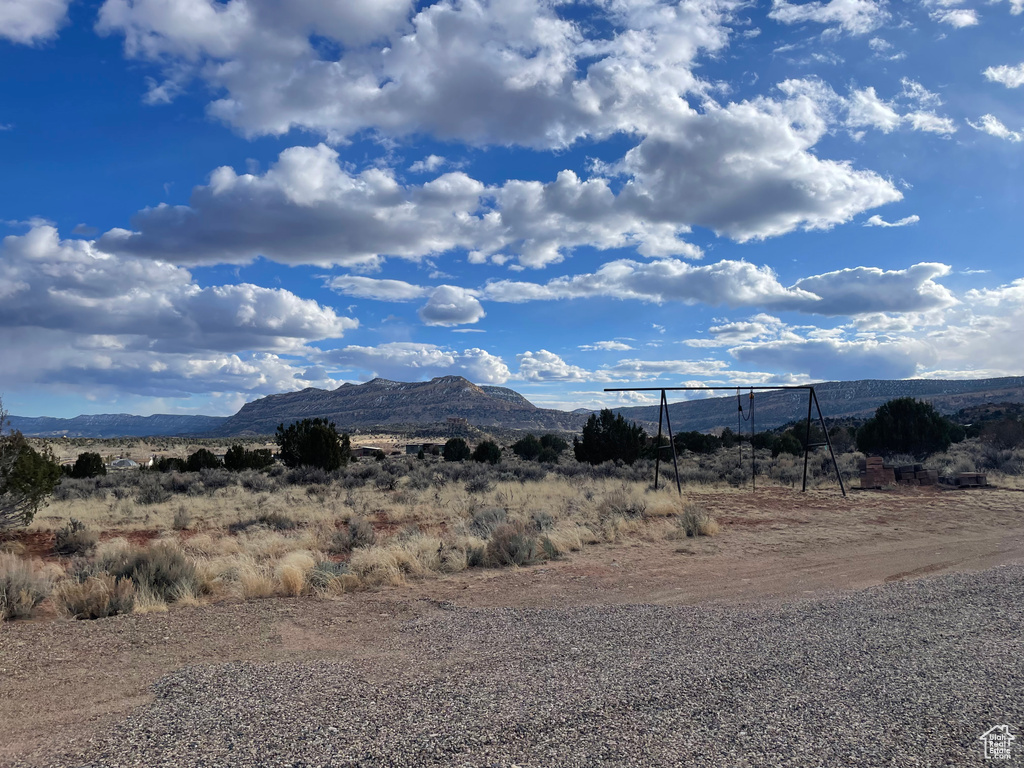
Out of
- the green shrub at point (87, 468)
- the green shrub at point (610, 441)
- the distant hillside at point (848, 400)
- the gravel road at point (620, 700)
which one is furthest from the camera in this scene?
the distant hillside at point (848, 400)

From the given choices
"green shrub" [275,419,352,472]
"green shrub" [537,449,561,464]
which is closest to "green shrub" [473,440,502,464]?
"green shrub" [537,449,561,464]

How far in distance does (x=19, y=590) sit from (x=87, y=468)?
88.6 ft

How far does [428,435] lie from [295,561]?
299 ft

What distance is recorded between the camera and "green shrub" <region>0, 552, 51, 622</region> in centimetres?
771

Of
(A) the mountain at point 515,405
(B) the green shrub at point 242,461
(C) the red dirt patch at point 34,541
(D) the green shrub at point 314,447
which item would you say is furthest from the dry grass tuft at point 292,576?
(A) the mountain at point 515,405

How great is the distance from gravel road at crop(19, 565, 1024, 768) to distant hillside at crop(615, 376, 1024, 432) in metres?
102

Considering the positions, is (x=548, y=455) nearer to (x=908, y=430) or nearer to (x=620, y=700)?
(x=908, y=430)

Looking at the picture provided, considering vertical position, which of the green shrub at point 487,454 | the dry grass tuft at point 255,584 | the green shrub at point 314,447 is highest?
the green shrub at point 314,447

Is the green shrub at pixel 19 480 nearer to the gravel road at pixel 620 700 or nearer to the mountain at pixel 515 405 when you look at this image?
the gravel road at pixel 620 700

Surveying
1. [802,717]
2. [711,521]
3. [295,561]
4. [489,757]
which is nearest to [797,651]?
[802,717]

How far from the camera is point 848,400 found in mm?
131625

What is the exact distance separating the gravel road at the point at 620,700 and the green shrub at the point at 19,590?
3.81 metres

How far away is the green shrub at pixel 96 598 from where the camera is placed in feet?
25.3

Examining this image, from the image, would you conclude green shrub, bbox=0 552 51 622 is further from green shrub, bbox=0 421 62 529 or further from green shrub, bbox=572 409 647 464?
green shrub, bbox=572 409 647 464
